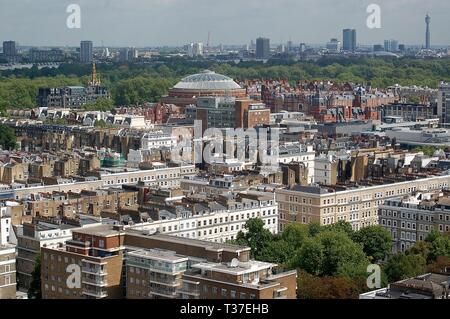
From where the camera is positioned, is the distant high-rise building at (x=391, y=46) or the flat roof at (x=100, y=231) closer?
the flat roof at (x=100, y=231)

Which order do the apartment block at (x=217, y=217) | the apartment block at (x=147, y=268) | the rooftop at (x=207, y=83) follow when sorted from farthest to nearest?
the rooftop at (x=207, y=83) → the apartment block at (x=217, y=217) → the apartment block at (x=147, y=268)

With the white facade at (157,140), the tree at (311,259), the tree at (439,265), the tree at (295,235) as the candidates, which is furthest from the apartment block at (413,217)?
the white facade at (157,140)

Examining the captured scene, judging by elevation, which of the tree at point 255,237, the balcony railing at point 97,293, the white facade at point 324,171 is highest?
the white facade at point 324,171

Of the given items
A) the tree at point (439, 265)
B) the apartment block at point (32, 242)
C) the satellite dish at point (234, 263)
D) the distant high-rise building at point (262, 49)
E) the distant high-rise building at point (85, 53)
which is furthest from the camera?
the distant high-rise building at point (262, 49)

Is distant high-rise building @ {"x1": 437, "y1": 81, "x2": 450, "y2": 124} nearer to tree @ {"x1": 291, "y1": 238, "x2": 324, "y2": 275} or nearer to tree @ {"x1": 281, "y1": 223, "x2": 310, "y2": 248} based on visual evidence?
tree @ {"x1": 281, "y1": 223, "x2": 310, "y2": 248}

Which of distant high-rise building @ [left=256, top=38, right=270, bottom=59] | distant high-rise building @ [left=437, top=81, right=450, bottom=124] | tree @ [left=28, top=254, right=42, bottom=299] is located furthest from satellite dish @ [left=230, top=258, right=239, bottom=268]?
distant high-rise building @ [left=256, top=38, right=270, bottom=59]

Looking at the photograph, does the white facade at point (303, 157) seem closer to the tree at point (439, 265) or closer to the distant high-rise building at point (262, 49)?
the tree at point (439, 265)

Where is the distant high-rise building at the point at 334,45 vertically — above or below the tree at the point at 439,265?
above
